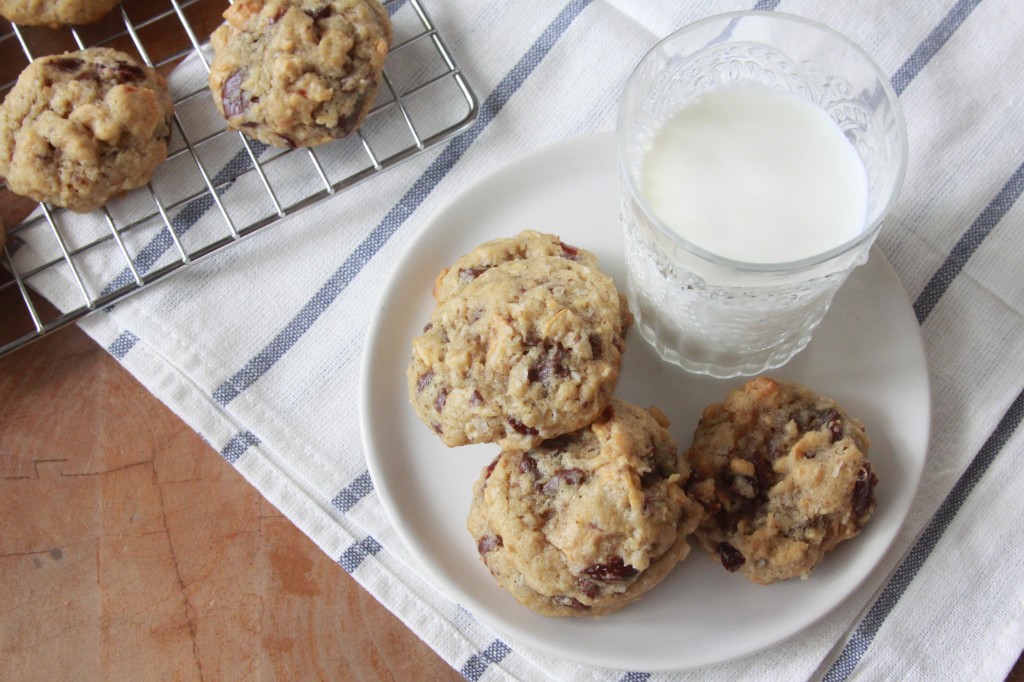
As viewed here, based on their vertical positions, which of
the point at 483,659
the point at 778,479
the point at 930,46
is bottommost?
the point at 483,659

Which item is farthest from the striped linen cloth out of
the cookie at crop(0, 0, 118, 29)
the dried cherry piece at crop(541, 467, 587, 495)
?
the dried cherry piece at crop(541, 467, 587, 495)

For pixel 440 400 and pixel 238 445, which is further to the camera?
pixel 238 445

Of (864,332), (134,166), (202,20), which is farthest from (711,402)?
Result: (202,20)

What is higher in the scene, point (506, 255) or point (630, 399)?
point (506, 255)

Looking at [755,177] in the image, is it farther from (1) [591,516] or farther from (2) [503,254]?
(1) [591,516]

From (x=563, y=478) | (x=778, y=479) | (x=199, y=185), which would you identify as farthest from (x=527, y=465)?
(x=199, y=185)

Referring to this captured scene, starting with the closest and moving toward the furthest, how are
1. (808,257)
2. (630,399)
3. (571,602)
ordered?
(808,257) < (571,602) < (630,399)

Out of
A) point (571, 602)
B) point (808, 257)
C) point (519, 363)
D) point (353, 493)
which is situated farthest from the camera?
point (353, 493)
